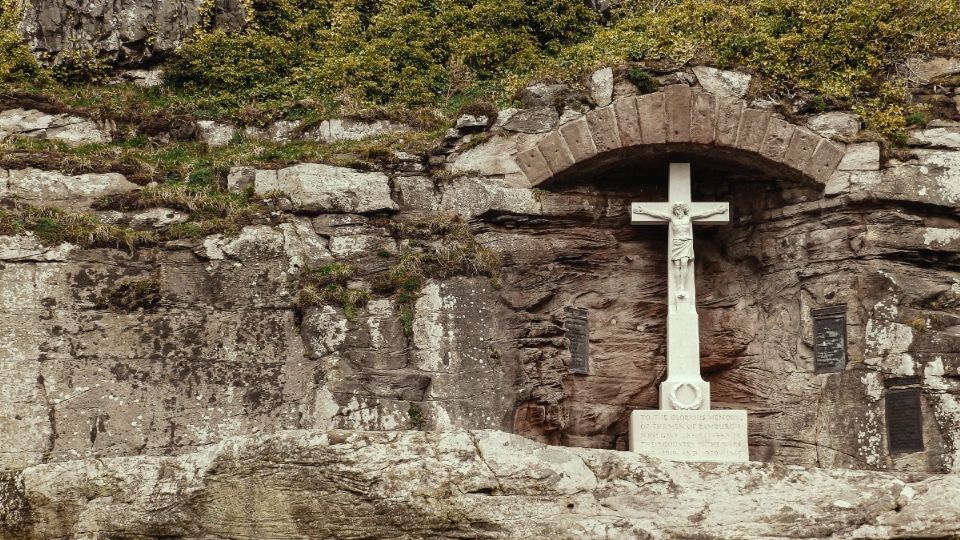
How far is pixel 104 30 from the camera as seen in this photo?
16.1 m

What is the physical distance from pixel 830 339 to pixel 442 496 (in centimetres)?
624

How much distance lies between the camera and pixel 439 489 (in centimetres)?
868

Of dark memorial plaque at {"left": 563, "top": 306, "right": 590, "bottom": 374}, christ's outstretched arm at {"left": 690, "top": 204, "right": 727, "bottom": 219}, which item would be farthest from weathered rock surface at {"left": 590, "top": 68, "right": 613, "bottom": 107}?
dark memorial plaque at {"left": 563, "top": 306, "right": 590, "bottom": 374}

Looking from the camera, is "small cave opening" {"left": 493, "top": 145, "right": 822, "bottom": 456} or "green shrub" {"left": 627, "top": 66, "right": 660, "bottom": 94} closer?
"small cave opening" {"left": 493, "top": 145, "right": 822, "bottom": 456}

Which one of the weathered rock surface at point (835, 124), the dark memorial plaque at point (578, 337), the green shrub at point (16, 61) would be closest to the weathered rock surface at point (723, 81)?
the weathered rock surface at point (835, 124)

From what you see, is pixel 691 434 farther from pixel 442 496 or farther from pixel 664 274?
pixel 442 496

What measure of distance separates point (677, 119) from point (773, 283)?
2.18 meters

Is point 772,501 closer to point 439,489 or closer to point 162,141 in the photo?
point 439,489

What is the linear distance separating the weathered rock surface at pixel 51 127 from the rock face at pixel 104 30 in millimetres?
1435

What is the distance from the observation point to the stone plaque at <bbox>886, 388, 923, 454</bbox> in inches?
499

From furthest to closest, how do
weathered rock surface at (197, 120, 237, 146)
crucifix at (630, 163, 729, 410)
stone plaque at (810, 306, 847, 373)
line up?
weathered rock surface at (197, 120, 237, 146)
crucifix at (630, 163, 729, 410)
stone plaque at (810, 306, 847, 373)

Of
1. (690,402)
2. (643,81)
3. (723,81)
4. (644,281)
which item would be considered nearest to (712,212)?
(644,281)

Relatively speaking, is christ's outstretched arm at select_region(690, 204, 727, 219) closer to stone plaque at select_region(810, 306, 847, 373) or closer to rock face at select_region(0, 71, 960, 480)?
rock face at select_region(0, 71, 960, 480)

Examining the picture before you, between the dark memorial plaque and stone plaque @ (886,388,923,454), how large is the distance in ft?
10.6
